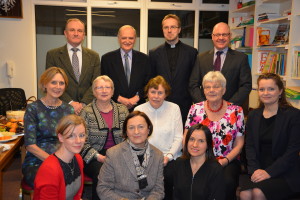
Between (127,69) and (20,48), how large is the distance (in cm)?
284

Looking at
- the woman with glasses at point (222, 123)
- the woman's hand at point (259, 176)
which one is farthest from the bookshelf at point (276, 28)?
the woman's hand at point (259, 176)

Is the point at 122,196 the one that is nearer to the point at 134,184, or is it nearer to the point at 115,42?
the point at 134,184

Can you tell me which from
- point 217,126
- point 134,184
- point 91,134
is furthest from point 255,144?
point 91,134

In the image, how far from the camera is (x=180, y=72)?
137 inches

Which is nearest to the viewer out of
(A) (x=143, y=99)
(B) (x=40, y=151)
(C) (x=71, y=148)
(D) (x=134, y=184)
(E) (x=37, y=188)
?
(E) (x=37, y=188)

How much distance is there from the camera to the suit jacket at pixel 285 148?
2.41m

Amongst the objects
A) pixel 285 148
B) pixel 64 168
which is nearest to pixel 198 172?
pixel 285 148

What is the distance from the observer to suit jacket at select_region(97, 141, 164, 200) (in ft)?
7.30

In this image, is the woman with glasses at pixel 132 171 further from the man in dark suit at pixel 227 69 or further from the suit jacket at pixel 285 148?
the man in dark suit at pixel 227 69

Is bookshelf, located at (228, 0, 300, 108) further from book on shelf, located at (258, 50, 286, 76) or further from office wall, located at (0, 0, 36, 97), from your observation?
office wall, located at (0, 0, 36, 97)

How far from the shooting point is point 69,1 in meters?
5.52

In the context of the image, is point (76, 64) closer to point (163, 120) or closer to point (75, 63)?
point (75, 63)

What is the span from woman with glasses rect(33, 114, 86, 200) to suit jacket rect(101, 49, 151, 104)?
1403mm

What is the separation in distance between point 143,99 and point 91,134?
1.00 metres
